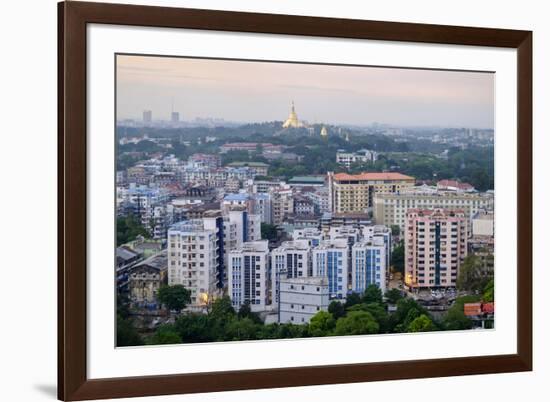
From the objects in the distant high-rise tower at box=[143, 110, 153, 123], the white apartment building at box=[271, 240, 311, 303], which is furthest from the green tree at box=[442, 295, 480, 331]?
the distant high-rise tower at box=[143, 110, 153, 123]

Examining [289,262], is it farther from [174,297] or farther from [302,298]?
[174,297]

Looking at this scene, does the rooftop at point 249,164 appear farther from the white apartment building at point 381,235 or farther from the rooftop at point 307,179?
the white apartment building at point 381,235

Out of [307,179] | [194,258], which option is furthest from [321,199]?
[194,258]

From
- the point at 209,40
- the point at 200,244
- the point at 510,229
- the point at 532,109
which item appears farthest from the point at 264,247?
the point at 532,109

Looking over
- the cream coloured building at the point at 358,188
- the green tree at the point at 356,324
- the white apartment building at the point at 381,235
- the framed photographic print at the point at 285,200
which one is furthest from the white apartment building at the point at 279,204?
the green tree at the point at 356,324

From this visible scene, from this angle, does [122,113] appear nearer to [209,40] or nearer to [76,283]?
[209,40]

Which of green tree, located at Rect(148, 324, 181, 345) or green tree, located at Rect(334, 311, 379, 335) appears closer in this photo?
green tree, located at Rect(148, 324, 181, 345)

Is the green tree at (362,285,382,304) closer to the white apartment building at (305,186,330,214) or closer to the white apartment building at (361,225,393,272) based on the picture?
the white apartment building at (361,225,393,272)
